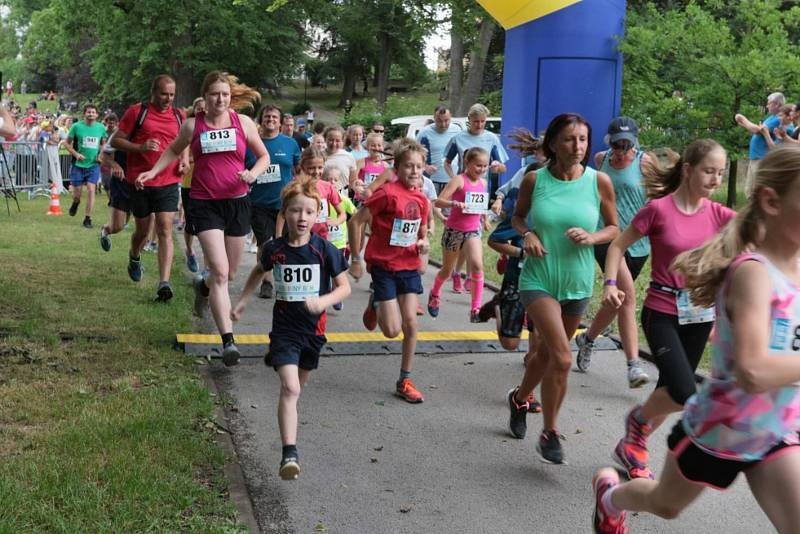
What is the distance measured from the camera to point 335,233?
31.6 feet

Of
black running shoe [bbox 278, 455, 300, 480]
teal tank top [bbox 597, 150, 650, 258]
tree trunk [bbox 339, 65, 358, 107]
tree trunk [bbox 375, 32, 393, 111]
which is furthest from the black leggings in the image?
tree trunk [bbox 339, 65, 358, 107]

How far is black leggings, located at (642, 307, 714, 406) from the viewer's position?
4812 mm

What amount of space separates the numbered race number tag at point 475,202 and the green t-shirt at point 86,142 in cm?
1082

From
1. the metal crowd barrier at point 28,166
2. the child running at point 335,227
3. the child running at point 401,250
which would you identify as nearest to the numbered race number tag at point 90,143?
the metal crowd barrier at point 28,166

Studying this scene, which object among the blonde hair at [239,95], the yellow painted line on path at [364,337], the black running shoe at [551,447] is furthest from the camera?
the yellow painted line on path at [364,337]

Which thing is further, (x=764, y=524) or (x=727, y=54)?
(x=727, y=54)

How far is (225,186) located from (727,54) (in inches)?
528

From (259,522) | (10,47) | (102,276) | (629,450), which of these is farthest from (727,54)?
(10,47)

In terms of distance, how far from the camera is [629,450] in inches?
201

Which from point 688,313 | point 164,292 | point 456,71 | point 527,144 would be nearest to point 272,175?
point 164,292

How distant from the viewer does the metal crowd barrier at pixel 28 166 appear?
22.9m

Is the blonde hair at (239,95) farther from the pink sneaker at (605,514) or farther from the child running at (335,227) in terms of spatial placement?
the pink sneaker at (605,514)

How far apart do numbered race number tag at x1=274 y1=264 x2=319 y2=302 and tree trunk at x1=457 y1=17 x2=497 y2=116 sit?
85.7 feet

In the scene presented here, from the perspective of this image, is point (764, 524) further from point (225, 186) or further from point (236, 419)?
point (225, 186)
